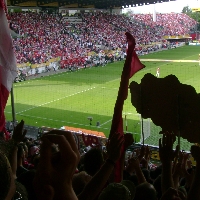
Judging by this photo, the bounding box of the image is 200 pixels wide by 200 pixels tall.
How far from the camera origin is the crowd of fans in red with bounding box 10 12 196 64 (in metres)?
27.6

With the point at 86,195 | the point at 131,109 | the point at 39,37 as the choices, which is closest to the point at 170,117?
the point at 86,195

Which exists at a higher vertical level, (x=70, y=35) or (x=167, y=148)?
(x=167, y=148)

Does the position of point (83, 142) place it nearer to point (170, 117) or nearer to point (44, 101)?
point (170, 117)

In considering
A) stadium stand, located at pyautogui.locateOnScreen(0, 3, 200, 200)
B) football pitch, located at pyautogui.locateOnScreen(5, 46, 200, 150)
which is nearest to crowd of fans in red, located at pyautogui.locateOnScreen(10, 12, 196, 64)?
stadium stand, located at pyautogui.locateOnScreen(0, 3, 200, 200)

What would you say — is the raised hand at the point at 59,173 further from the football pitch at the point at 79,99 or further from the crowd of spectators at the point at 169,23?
the crowd of spectators at the point at 169,23

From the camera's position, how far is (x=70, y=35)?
34156 millimetres

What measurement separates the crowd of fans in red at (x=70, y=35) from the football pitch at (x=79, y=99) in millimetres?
3741

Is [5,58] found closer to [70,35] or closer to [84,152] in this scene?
[84,152]

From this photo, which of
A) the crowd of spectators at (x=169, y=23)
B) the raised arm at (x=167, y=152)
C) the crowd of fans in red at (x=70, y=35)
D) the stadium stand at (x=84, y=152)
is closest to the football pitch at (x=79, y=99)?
the stadium stand at (x=84, y=152)

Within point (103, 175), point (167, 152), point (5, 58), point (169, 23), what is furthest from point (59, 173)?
point (169, 23)

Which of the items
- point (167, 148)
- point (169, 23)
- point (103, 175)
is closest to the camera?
point (103, 175)

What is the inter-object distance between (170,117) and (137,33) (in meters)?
41.5

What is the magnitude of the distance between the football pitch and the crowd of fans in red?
3.74m

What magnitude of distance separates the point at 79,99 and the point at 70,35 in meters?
18.3
